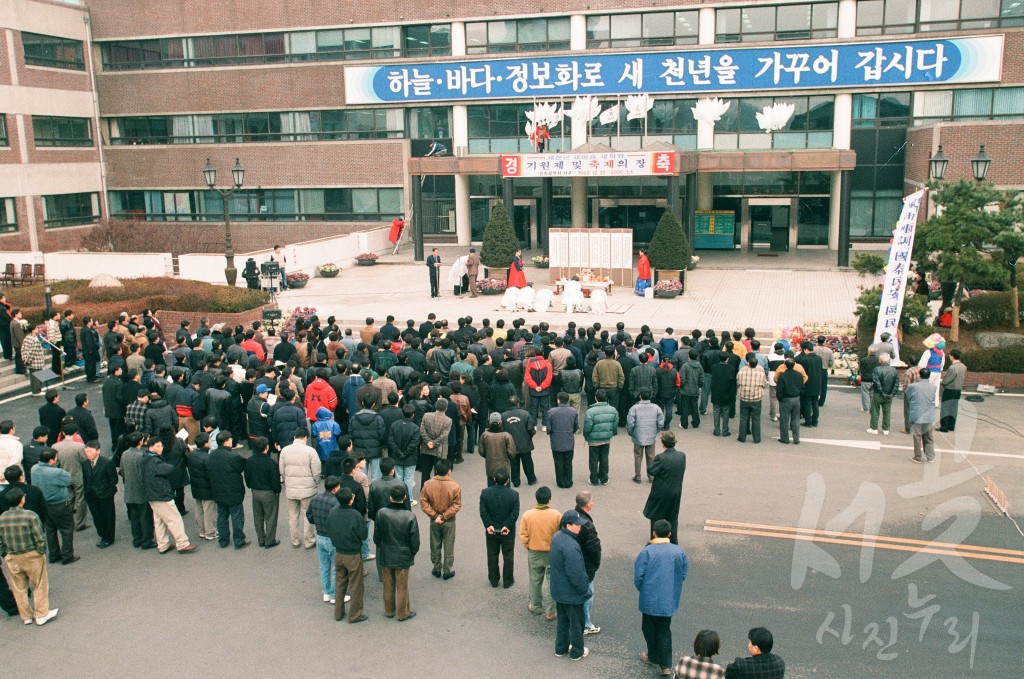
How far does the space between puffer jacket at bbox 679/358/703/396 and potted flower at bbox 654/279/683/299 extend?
1312cm

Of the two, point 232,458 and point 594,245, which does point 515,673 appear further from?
point 594,245

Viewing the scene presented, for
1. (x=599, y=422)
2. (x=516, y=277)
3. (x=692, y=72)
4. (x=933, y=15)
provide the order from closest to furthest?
(x=599, y=422) → (x=516, y=277) → (x=933, y=15) → (x=692, y=72)

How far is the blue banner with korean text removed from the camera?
3781cm

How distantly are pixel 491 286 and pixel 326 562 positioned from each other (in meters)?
21.0

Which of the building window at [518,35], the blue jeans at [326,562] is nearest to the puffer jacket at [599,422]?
the blue jeans at [326,562]

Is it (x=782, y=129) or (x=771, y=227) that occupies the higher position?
(x=782, y=129)

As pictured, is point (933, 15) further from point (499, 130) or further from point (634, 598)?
point (634, 598)

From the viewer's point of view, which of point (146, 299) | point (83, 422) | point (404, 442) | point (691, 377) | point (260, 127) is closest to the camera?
point (404, 442)

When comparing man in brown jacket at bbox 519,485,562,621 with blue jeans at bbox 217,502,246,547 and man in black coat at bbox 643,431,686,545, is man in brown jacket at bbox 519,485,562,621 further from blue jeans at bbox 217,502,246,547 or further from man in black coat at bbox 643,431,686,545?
Answer: blue jeans at bbox 217,502,246,547

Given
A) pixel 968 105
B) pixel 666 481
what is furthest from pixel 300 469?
pixel 968 105

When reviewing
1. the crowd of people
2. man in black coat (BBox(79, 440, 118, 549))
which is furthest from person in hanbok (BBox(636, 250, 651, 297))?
man in black coat (BBox(79, 440, 118, 549))

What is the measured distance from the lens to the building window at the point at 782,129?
1591 inches

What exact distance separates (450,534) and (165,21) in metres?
44.2

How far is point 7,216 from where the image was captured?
42.5 metres
